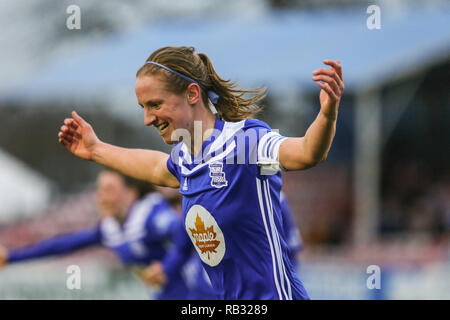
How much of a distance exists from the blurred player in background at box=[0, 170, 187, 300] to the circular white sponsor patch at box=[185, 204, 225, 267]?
10.9ft

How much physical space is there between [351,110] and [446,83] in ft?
6.76

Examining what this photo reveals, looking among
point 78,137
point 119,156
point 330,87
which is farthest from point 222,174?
point 78,137

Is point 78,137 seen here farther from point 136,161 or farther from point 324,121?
point 324,121

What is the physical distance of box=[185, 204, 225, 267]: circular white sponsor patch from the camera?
12.5 feet

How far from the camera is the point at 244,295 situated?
385cm

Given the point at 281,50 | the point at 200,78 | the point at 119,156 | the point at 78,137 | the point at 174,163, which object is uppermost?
the point at 281,50

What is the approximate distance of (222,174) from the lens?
375 cm

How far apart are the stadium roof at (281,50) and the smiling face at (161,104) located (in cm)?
829

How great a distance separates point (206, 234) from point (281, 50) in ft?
38.4

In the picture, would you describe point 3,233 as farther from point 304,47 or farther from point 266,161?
point 266,161

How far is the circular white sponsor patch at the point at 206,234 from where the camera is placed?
382 centimetres

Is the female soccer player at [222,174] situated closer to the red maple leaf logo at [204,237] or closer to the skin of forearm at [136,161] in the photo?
the red maple leaf logo at [204,237]

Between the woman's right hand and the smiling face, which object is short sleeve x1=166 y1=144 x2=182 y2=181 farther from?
the woman's right hand

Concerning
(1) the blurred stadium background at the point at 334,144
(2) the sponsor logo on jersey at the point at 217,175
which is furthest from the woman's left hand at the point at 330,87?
(1) the blurred stadium background at the point at 334,144
